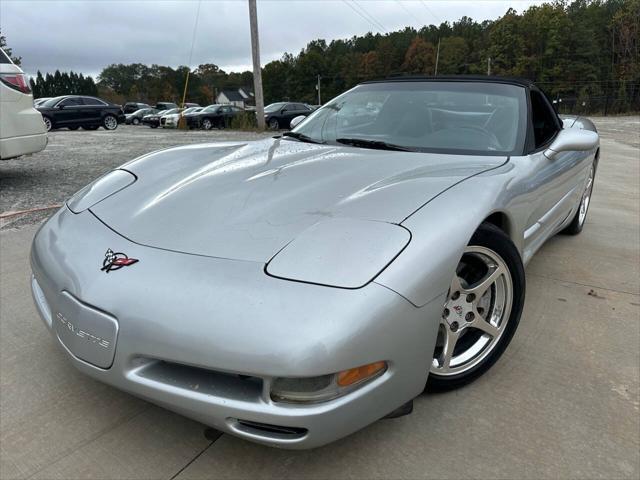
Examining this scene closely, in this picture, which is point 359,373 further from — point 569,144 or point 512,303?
point 569,144

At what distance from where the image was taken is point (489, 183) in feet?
6.06

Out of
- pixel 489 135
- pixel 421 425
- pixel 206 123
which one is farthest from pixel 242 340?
pixel 206 123

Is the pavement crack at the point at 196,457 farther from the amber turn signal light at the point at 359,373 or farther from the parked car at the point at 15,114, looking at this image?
the parked car at the point at 15,114

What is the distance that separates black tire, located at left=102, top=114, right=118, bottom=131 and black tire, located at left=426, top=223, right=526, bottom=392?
63.0ft

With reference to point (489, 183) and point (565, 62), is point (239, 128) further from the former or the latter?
point (565, 62)

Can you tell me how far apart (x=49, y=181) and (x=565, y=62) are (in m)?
64.9

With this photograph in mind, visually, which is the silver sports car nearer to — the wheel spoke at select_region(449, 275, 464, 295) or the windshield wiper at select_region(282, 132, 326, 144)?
the wheel spoke at select_region(449, 275, 464, 295)

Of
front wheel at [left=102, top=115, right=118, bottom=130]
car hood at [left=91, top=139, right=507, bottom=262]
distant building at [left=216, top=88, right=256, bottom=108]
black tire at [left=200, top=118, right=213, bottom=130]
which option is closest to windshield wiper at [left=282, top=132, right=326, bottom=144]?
car hood at [left=91, top=139, right=507, bottom=262]

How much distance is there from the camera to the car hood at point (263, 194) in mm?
1564

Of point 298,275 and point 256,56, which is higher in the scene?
point 256,56

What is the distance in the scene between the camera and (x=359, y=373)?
129 centimetres

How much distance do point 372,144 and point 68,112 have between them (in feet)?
59.3

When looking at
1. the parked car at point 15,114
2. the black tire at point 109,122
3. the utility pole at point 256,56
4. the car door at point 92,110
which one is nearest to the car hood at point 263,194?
the parked car at point 15,114

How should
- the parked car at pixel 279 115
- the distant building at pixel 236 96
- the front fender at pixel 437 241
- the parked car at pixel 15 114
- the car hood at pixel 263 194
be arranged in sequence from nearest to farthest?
the front fender at pixel 437 241 → the car hood at pixel 263 194 → the parked car at pixel 15 114 → the parked car at pixel 279 115 → the distant building at pixel 236 96
